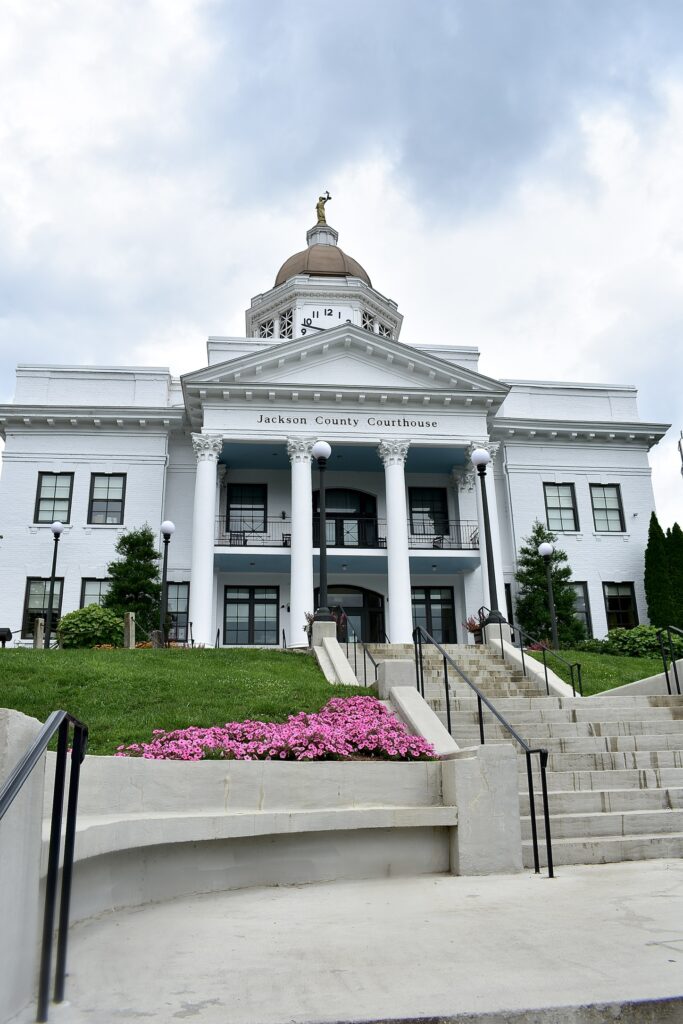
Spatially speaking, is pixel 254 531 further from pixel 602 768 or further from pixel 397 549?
pixel 602 768

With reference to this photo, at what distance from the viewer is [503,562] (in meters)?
30.5

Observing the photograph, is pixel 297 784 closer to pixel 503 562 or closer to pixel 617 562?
pixel 503 562

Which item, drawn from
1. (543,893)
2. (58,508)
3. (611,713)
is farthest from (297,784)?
(58,508)

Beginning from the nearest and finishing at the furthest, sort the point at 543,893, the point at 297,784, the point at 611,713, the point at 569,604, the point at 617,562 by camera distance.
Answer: the point at 543,893 < the point at 297,784 < the point at 611,713 < the point at 569,604 < the point at 617,562

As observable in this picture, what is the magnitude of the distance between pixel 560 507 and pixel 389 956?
28586 mm

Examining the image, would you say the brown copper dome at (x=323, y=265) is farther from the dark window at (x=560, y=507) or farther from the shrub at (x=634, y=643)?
the shrub at (x=634, y=643)

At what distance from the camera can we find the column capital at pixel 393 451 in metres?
27.9

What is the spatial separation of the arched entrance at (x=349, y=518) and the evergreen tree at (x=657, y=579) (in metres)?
9.77

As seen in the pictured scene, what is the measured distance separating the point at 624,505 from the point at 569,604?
547 cm

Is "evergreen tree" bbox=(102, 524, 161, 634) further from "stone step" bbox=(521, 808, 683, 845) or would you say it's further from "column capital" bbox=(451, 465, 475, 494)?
"stone step" bbox=(521, 808, 683, 845)

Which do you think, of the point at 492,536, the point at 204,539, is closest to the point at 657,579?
the point at 492,536

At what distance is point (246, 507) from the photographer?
30.7 m

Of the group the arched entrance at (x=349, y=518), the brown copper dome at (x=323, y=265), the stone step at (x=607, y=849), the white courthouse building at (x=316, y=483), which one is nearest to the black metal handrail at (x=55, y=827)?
the stone step at (x=607, y=849)

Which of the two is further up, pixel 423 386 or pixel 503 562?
pixel 423 386
